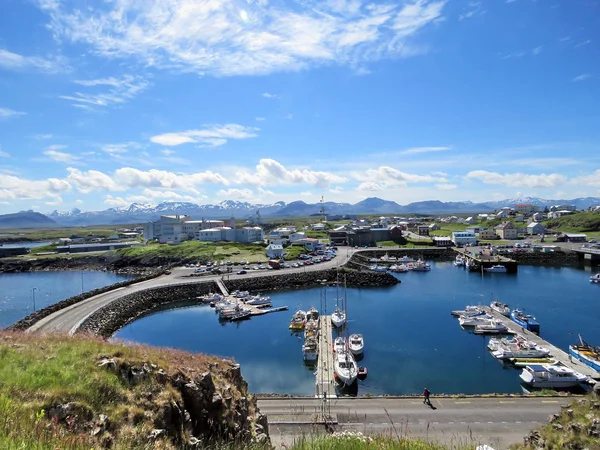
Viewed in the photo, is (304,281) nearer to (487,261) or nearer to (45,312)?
(45,312)

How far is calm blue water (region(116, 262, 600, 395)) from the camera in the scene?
714 inches

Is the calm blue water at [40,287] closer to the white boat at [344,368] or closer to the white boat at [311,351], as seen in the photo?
the white boat at [311,351]

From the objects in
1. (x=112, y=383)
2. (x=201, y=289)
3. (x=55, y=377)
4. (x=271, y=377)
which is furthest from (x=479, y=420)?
(x=201, y=289)

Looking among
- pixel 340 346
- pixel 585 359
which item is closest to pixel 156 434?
pixel 340 346

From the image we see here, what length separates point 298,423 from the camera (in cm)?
1237

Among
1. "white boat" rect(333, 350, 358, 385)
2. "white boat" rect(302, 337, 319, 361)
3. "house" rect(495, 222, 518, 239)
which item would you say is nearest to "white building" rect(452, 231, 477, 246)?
"house" rect(495, 222, 518, 239)

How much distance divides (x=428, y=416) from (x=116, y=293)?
94.3 feet

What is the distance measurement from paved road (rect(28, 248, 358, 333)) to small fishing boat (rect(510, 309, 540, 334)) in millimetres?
21825

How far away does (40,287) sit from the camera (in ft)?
147

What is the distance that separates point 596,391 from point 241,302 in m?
27.5

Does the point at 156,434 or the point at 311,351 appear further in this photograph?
the point at 311,351

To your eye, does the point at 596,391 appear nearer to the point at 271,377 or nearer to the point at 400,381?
the point at 400,381

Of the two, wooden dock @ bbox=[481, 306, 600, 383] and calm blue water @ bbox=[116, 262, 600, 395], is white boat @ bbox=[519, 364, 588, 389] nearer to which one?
calm blue water @ bbox=[116, 262, 600, 395]

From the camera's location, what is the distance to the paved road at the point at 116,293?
74.9ft
